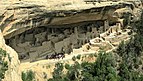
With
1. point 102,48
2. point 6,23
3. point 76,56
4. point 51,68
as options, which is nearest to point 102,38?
point 102,48

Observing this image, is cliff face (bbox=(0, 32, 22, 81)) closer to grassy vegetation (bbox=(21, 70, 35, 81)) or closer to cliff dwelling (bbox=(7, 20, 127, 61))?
grassy vegetation (bbox=(21, 70, 35, 81))

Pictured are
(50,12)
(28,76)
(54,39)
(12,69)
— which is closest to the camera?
(12,69)

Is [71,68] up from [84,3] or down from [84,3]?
down

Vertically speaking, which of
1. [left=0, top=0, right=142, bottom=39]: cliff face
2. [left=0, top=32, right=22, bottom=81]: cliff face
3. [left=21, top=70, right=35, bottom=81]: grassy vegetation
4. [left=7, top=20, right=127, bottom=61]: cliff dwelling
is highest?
[left=0, top=0, right=142, bottom=39]: cliff face

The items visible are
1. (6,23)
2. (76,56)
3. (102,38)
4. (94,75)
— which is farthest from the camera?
(102,38)

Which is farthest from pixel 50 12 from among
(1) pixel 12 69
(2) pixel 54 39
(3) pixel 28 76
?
(1) pixel 12 69

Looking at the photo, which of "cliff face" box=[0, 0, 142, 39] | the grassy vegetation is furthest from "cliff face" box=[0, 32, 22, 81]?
"cliff face" box=[0, 0, 142, 39]

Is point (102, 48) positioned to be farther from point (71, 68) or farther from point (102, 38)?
point (71, 68)

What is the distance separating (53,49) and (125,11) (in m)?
4.83

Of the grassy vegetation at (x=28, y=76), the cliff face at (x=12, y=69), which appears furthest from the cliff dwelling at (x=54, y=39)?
the cliff face at (x=12, y=69)

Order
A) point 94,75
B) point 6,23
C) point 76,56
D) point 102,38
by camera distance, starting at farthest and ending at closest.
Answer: point 102,38 → point 76,56 → point 94,75 → point 6,23

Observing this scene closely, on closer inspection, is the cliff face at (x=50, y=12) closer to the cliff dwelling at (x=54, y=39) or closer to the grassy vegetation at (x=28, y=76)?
the cliff dwelling at (x=54, y=39)

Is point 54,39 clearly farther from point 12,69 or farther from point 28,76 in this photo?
point 12,69

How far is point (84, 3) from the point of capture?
22.9 m
